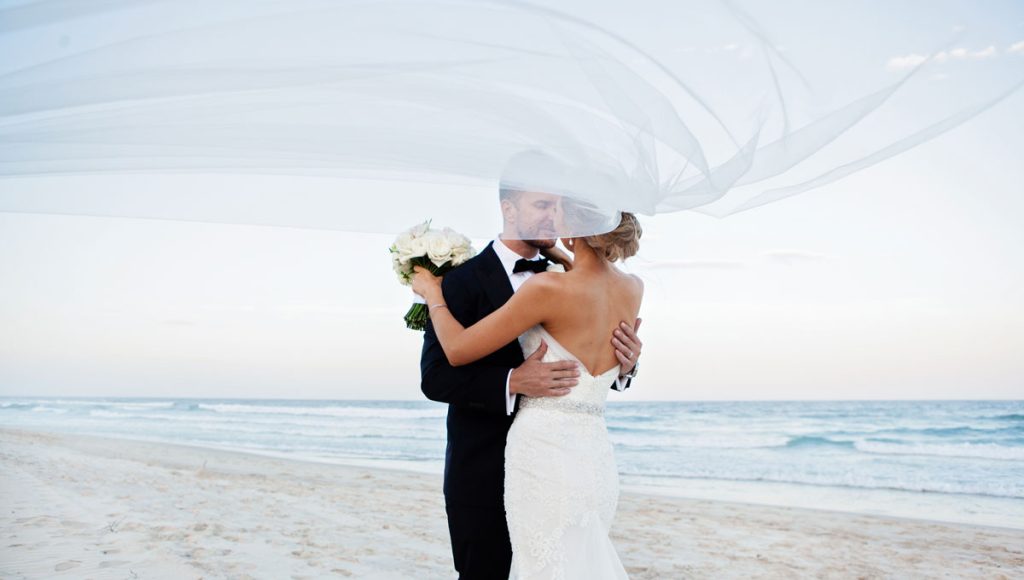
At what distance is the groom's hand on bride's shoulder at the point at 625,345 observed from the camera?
295 centimetres

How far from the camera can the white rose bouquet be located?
294 cm

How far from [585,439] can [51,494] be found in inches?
313

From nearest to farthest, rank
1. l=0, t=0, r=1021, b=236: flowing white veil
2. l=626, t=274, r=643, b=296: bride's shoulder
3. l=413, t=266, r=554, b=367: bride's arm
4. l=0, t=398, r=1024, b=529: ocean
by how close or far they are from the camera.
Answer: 1. l=0, t=0, r=1021, b=236: flowing white veil
2. l=413, t=266, r=554, b=367: bride's arm
3. l=626, t=274, r=643, b=296: bride's shoulder
4. l=0, t=398, r=1024, b=529: ocean

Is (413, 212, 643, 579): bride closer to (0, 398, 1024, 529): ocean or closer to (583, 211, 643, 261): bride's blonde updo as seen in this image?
(583, 211, 643, 261): bride's blonde updo

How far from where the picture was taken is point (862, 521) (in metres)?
9.04

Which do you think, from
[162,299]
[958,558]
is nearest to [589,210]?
[958,558]

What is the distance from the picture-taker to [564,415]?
2859 mm

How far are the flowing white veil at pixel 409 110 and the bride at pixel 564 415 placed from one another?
234 mm

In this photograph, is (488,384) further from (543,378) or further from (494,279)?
(494,279)

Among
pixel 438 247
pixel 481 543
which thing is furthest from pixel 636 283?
pixel 481 543

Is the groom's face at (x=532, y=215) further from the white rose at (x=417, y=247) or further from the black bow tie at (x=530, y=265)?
the white rose at (x=417, y=247)

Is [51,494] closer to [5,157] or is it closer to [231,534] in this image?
[231,534]

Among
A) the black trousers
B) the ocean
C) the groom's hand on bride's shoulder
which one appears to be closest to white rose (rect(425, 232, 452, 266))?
the groom's hand on bride's shoulder

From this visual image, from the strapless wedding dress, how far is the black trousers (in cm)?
9
